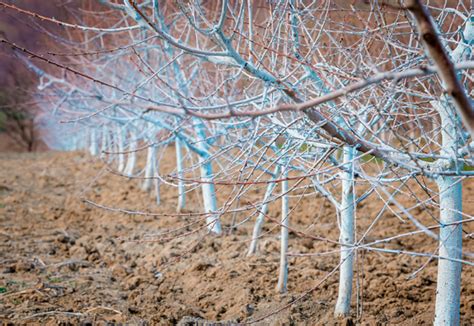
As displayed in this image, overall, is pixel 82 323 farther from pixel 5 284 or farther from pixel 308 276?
pixel 308 276

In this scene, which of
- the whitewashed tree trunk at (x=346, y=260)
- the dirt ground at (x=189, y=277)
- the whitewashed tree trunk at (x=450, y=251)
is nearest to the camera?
the whitewashed tree trunk at (x=450, y=251)

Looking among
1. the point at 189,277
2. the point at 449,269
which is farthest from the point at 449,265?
the point at 189,277

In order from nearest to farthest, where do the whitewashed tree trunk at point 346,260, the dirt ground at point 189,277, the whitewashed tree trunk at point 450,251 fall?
the whitewashed tree trunk at point 450,251 → the whitewashed tree trunk at point 346,260 → the dirt ground at point 189,277

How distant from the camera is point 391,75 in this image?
4.44ft

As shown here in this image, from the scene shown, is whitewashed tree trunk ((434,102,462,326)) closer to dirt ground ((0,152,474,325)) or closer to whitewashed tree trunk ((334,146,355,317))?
dirt ground ((0,152,474,325))

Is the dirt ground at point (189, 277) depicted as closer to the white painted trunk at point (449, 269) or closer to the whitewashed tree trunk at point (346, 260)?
the whitewashed tree trunk at point (346, 260)

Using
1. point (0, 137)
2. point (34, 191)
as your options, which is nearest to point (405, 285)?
point (34, 191)

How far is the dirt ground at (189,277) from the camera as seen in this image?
11.6 feet

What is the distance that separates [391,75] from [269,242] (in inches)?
171

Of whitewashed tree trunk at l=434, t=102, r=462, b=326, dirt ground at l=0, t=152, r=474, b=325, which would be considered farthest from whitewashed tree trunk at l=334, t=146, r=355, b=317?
whitewashed tree trunk at l=434, t=102, r=462, b=326

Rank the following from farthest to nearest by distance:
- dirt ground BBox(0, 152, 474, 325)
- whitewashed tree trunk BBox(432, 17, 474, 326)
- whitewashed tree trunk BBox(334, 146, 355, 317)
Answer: dirt ground BBox(0, 152, 474, 325)
whitewashed tree trunk BBox(334, 146, 355, 317)
whitewashed tree trunk BBox(432, 17, 474, 326)

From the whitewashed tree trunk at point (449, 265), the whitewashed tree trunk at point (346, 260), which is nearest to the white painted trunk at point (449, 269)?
the whitewashed tree trunk at point (449, 265)

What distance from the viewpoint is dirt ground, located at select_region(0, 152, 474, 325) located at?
3.52 meters

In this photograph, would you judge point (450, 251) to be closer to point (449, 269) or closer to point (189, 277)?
point (449, 269)
